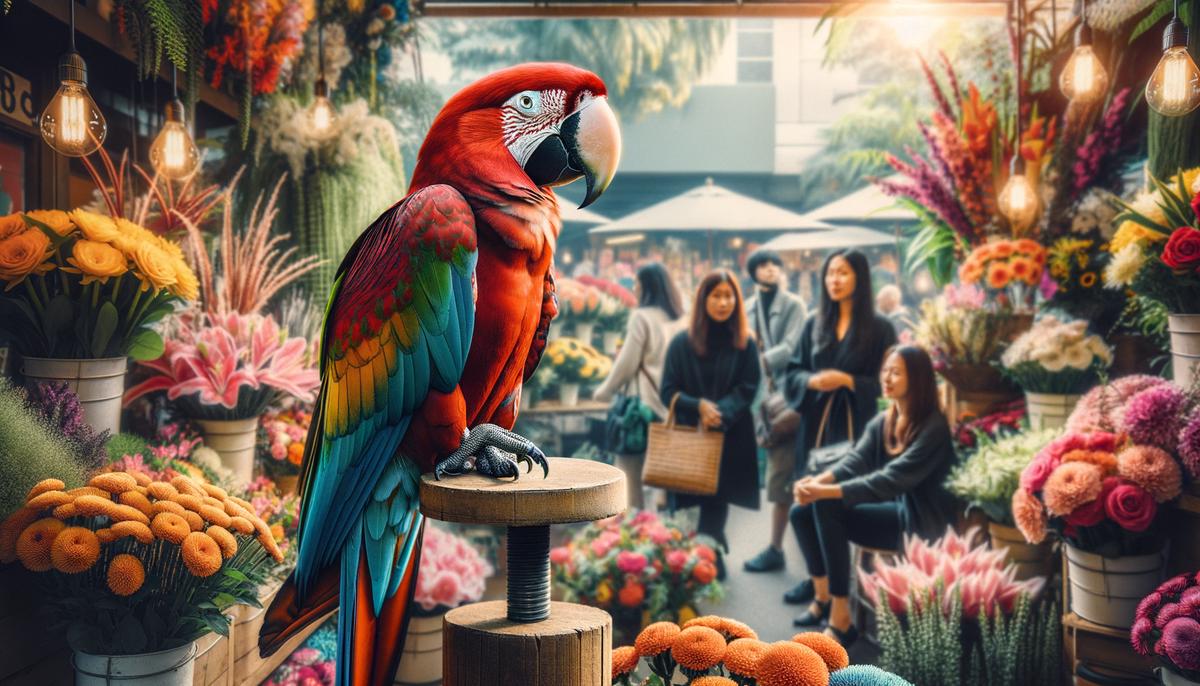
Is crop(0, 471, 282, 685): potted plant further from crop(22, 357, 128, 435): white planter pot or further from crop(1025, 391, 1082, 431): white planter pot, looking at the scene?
crop(1025, 391, 1082, 431): white planter pot

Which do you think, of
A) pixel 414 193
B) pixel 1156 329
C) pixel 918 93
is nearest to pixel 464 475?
pixel 414 193

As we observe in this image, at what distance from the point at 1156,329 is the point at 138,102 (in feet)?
11.4

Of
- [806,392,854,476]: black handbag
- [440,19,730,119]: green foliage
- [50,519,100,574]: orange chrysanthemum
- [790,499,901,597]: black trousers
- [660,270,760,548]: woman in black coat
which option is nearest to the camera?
[50,519,100,574]: orange chrysanthemum

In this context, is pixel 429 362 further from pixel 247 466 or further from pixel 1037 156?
pixel 1037 156

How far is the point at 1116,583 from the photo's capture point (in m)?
2.71

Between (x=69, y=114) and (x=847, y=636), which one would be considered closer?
(x=69, y=114)

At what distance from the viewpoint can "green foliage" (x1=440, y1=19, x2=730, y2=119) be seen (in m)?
8.59

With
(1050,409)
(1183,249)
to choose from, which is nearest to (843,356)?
(1050,409)

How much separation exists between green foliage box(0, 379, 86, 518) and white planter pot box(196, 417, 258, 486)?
2.19 feet

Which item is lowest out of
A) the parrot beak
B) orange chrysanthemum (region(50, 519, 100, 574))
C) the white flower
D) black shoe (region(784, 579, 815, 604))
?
black shoe (region(784, 579, 815, 604))

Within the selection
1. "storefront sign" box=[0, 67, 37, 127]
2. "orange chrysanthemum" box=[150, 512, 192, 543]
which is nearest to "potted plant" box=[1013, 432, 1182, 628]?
"orange chrysanthemum" box=[150, 512, 192, 543]

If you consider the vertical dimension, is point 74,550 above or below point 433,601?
above

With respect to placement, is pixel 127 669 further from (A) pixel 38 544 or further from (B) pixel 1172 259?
(B) pixel 1172 259

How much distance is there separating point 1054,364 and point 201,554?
2921 mm
